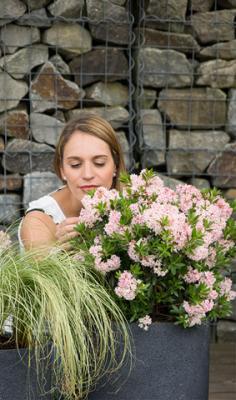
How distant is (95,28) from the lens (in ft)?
14.9

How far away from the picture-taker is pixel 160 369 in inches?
93.1

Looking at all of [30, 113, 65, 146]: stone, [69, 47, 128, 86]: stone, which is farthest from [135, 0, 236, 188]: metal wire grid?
[30, 113, 65, 146]: stone

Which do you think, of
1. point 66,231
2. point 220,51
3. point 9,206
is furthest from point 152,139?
point 66,231

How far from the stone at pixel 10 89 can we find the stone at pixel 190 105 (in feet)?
2.39

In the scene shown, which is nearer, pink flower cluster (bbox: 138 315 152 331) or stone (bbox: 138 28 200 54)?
pink flower cluster (bbox: 138 315 152 331)

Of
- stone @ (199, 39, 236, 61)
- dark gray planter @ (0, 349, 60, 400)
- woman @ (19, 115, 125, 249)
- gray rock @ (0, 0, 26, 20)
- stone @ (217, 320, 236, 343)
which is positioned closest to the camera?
dark gray planter @ (0, 349, 60, 400)

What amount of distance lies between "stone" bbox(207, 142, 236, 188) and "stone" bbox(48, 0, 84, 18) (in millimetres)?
1071

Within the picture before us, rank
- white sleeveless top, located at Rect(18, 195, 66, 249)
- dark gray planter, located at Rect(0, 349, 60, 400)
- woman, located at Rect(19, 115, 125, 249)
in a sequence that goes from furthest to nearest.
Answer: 1. white sleeveless top, located at Rect(18, 195, 66, 249)
2. woman, located at Rect(19, 115, 125, 249)
3. dark gray planter, located at Rect(0, 349, 60, 400)

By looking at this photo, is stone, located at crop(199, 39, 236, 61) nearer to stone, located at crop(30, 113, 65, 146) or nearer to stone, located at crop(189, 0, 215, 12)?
stone, located at crop(189, 0, 215, 12)

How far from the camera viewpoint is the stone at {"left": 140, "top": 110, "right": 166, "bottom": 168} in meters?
4.62

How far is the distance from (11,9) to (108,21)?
1.64 feet

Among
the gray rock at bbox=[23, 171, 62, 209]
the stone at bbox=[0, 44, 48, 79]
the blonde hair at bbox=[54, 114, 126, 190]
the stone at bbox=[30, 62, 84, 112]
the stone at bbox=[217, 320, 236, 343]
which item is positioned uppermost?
the blonde hair at bbox=[54, 114, 126, 190]

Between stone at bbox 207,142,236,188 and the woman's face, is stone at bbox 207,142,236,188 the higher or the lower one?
the lower one

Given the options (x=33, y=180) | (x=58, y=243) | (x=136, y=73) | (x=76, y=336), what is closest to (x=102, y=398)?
(x=76, y=336)
